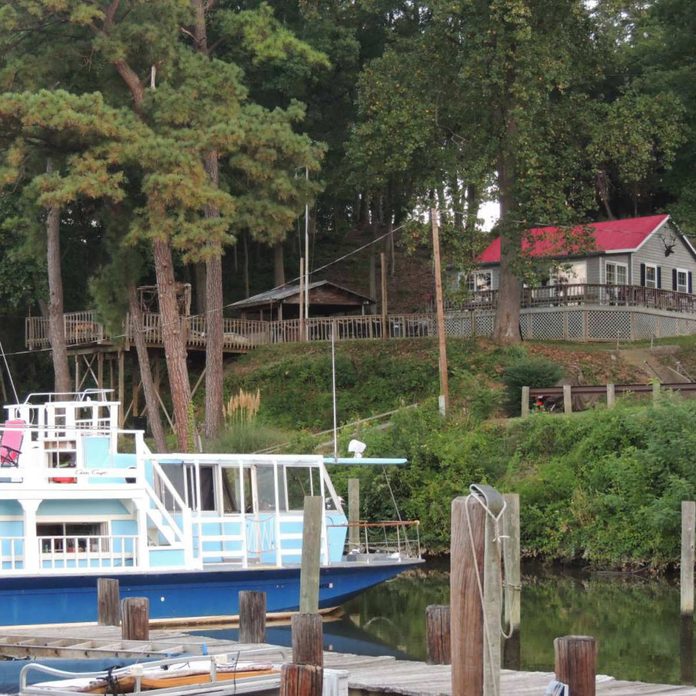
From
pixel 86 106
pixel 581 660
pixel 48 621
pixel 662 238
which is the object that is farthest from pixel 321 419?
pixel 581 660

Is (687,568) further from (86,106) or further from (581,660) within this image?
(86,106)

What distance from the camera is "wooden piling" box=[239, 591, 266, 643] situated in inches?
662

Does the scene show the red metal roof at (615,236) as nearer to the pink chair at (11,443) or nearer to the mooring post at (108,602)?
the pink chair at (11,443)

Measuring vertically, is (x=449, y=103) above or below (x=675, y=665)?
above

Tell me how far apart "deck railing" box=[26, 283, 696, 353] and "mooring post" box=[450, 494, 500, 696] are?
117ft

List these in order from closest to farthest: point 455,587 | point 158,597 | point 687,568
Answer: point 455,587, point 687,568, point 158,597

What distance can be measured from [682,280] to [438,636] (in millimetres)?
42800

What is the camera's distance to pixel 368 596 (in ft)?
91.4

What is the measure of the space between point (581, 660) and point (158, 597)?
11817 mm

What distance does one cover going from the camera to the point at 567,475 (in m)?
31.0

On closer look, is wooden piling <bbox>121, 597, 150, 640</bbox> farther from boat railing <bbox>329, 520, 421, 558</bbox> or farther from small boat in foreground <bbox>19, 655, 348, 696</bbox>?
boat railing <bbox>329, 520, 421, 558</bbox>

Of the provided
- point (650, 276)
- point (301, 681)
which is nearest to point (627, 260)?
point (650, 276)

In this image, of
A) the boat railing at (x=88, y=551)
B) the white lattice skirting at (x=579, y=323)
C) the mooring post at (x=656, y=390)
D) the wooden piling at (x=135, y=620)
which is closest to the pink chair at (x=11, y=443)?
the boat railing at (x=88, y=551)

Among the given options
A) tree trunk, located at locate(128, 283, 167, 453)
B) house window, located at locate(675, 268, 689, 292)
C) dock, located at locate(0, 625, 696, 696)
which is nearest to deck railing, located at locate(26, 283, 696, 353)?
house window, located at locate(675, 268, 689, 292)
